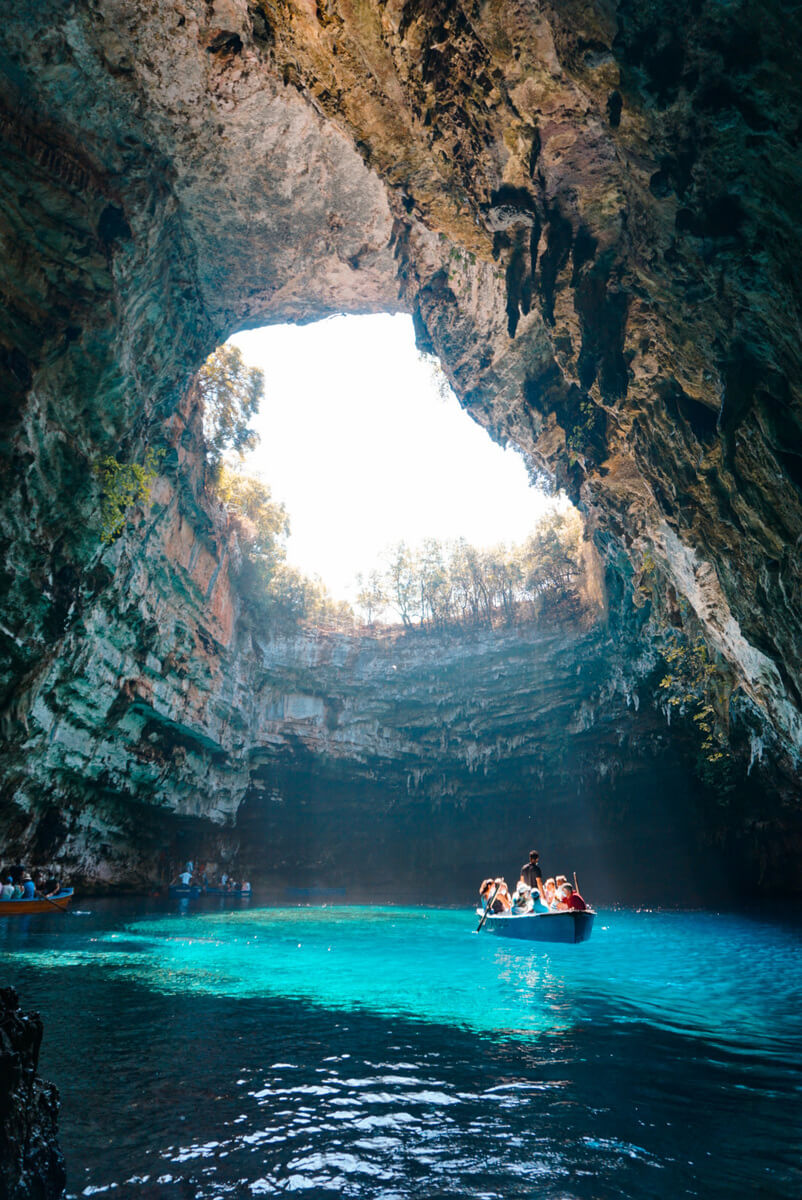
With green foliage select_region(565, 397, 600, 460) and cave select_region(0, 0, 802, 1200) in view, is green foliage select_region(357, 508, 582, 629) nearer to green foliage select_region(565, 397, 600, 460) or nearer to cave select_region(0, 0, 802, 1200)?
cave select_region(0, 0, 802, 1200)

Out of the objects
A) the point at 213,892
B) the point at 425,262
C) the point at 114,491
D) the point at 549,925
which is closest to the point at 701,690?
the point at 549,925

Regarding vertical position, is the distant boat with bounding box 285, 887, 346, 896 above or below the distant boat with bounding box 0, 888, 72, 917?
below

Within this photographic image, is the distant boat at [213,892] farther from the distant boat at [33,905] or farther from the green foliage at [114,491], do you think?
the green foliage at [114,491]

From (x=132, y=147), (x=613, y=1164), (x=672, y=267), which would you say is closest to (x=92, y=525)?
(x=132, y=147)

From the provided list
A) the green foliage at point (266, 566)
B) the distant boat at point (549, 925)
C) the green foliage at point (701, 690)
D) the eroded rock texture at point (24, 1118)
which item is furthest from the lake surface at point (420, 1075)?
the green foliage at point (266, 566)

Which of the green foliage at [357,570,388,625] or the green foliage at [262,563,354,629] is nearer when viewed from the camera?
the green foliage at [262,563,354,629]

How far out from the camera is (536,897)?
13.4 metres

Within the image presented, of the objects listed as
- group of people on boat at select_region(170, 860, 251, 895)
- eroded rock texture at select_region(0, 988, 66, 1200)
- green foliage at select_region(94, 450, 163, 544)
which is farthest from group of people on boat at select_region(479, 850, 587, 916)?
group of people on boat at select_region(170, 860, 251, 895)

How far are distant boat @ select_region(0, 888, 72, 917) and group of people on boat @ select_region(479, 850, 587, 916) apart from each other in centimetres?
1181

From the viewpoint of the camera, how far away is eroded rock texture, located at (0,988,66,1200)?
2.71m

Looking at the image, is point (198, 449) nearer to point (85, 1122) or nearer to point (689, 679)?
point (689, 679)

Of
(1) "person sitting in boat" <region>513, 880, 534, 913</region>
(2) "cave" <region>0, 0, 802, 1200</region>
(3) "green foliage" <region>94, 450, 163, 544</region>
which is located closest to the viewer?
(2) "cave" <region>0, 0, 802, 1200</region>

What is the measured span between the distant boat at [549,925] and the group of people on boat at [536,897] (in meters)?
0.11

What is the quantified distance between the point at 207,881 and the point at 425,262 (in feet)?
89.1
